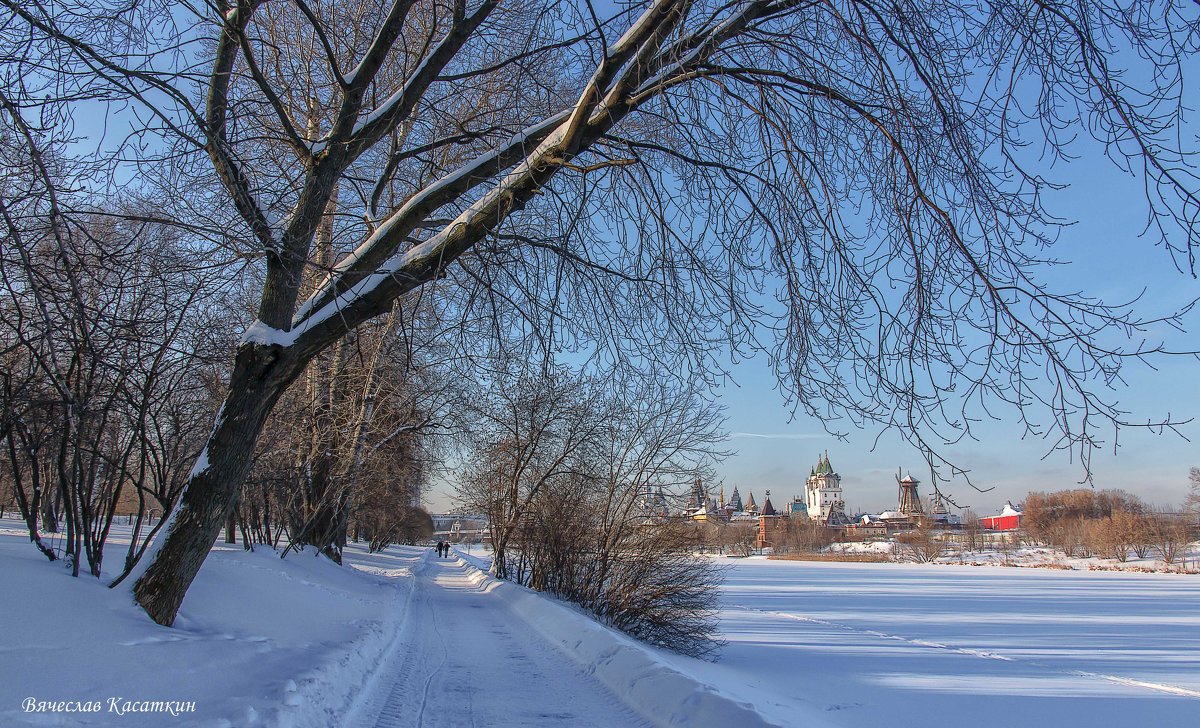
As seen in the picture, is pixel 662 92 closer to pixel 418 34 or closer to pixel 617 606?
pixel 418 34

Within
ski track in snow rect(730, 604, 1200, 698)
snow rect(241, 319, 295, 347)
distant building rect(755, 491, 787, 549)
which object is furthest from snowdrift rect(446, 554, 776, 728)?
distant building rect(755, 491, 787, 549)

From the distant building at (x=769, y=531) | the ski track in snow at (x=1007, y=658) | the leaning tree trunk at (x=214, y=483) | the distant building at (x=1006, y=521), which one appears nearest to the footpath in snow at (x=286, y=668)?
the leaning tree trunk at (x=214, y=483)

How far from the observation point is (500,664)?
875 centimetres

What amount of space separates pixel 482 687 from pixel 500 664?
1420mm

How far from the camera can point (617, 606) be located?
14.4 meters

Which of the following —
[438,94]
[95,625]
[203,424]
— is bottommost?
[95,625]

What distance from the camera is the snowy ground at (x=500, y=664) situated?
4.70 meters

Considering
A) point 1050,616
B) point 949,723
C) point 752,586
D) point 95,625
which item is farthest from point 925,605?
point 95,625

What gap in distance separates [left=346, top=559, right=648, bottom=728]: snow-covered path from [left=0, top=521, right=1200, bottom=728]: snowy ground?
38 mm

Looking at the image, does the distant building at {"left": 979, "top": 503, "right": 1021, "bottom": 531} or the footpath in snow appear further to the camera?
the distant building at {"left": 979, "top": 503, "right": 1021, "bottom": 531}

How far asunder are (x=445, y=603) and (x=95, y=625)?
1233 cm

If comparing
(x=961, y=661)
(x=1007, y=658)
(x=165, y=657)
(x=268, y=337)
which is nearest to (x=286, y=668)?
(x=165, y=657)

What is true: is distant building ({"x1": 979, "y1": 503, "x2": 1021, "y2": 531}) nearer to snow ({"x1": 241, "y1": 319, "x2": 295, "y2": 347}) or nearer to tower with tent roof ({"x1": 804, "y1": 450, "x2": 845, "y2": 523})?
tower with tent roof ({"x1": 804, "y1": 450, "x2": 845, "y2": 523})

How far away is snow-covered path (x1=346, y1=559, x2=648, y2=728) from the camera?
610 centimetres
